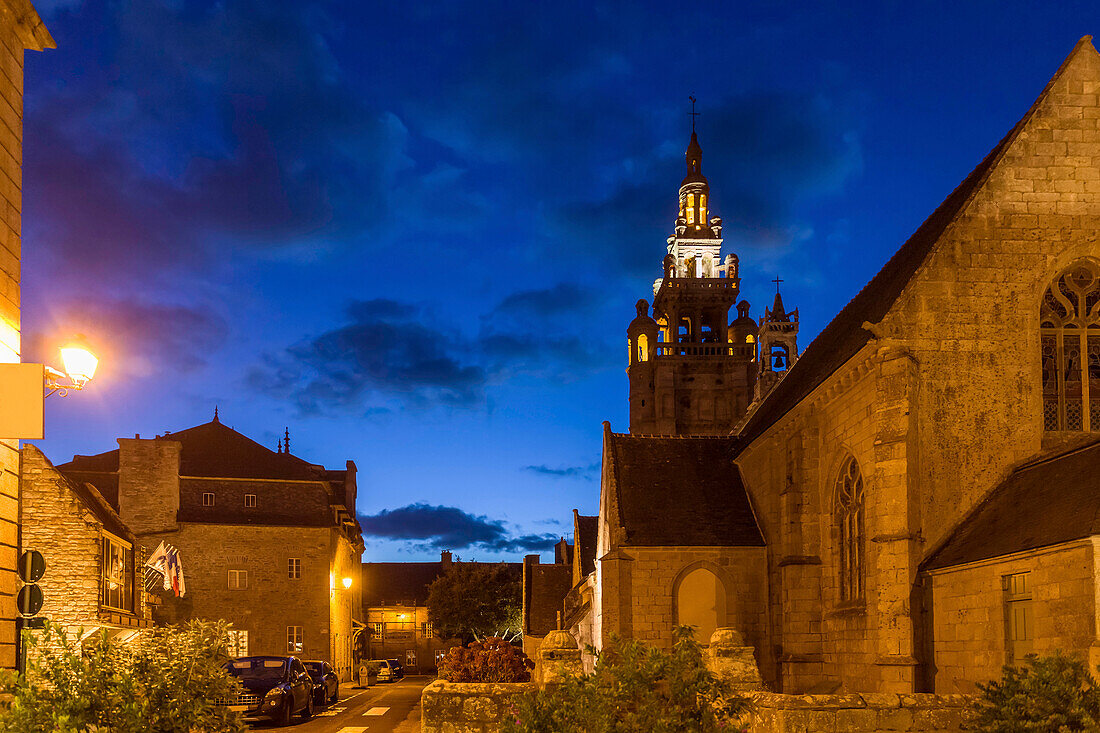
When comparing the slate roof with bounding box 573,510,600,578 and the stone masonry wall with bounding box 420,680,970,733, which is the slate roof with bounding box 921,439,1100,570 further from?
the slate roof with bounding box 573,510,600,578

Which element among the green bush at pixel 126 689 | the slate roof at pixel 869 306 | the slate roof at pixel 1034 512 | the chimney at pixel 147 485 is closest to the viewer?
the green bush at pixel 126 689

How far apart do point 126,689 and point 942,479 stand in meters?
14.3

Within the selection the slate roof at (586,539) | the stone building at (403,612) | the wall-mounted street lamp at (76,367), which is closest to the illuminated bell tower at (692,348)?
the slate roof at (586,539)

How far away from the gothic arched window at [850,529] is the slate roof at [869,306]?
205cm

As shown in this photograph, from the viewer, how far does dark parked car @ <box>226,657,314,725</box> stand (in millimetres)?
20125

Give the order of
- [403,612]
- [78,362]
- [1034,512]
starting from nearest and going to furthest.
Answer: [78,362] < [1034,512] < [403,612]

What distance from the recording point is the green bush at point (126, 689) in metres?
6.38

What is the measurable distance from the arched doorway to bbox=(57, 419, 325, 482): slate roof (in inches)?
1048

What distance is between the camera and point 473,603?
74.6m

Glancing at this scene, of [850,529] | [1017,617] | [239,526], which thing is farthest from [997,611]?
[239,526]

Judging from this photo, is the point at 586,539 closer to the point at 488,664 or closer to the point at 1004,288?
the point at 488,664

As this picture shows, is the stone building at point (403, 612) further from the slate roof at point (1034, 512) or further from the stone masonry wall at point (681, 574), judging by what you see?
the slate roof at point (1034, 512)

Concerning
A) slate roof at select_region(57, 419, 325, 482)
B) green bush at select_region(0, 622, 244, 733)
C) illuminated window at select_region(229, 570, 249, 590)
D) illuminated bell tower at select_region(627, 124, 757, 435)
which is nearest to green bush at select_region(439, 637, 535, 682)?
green bush at select_region(0, 622, 244, 733)

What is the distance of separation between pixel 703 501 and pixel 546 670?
17.7 metres
